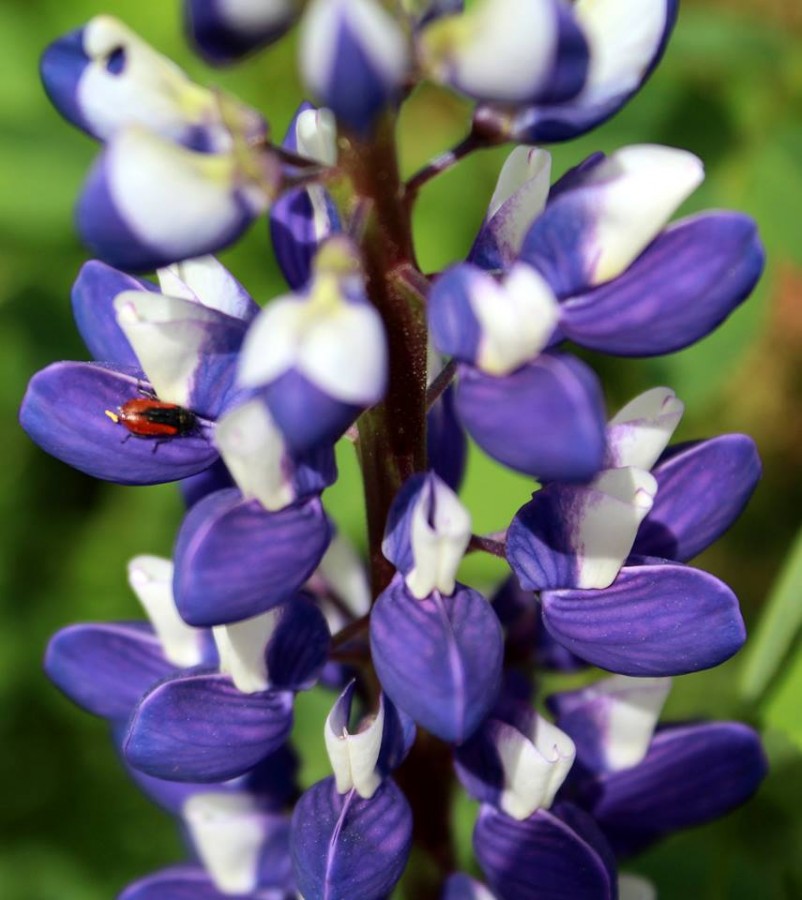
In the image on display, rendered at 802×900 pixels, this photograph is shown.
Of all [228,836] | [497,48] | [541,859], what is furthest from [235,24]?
[228,836]

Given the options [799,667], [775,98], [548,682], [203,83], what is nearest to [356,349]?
→ [799,667]

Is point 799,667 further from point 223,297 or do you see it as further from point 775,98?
point 775,98

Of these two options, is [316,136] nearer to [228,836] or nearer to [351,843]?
[351,843]

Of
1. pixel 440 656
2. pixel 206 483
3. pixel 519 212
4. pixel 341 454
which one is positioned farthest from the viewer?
pixel 341 454

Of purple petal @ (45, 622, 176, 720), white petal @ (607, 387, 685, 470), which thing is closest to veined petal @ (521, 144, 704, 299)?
white petal @ (607, 387, 685, 470)

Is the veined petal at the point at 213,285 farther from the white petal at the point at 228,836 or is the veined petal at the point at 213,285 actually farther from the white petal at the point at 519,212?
the white petal at the point at 228,836

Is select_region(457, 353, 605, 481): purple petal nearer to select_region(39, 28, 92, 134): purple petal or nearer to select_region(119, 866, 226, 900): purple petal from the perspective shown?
select_region(39, 28, 92, 134): purple petal
